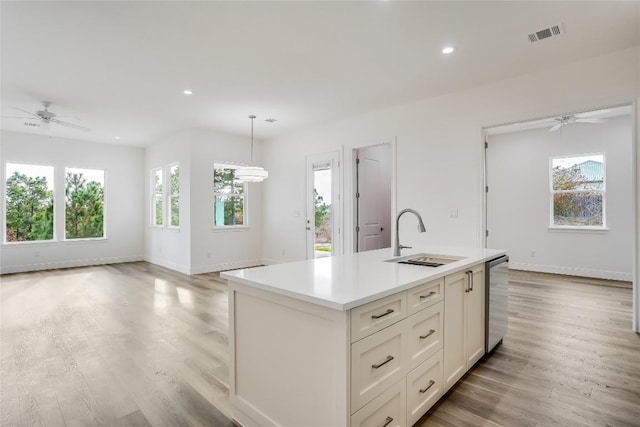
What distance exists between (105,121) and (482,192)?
20.5 feet

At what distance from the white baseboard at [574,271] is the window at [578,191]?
782mm

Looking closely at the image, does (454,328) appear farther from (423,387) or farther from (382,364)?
(382,364)

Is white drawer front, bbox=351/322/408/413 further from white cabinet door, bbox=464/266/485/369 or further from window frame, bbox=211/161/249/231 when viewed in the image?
window frame, bbox=211/161/249/231

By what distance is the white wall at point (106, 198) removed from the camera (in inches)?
261

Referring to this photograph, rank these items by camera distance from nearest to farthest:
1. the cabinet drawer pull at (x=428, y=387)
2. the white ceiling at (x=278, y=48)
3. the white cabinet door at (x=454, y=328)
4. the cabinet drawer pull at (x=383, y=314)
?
1. the cabinet drawer pull at (x=383, y=314)
2. the cabinet drawer pull at (x=428, y=387)
3. the white cabinet door at (x=454, y=328)
4. the white ceiling at (x=278, y=48)

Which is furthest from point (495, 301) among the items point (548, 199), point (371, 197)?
point (548, 199)

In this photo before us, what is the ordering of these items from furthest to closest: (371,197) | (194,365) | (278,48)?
(371,197)
(278,48)
(194,365)

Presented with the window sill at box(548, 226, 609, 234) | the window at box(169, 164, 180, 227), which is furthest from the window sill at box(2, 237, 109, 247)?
the window sill at box(548, 226, 609, 234)

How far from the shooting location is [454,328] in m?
2.18

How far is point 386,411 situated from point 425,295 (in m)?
0.63

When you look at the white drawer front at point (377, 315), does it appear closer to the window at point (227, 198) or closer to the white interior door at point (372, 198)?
the white interior door at point (372, 198)

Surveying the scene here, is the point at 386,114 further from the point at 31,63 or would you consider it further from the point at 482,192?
the point at 31,63

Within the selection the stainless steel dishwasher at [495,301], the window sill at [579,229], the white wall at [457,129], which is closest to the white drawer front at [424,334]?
the stainless steel dishwasher at [495,301]

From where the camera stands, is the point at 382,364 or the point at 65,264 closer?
the point at 382,364
